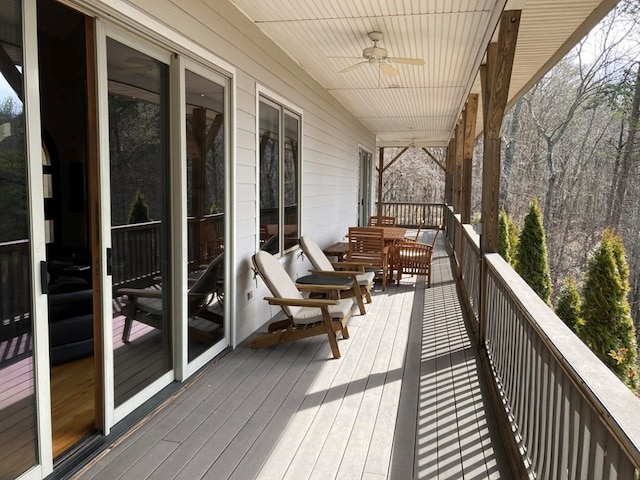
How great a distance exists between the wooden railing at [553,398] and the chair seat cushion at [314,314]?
124cm

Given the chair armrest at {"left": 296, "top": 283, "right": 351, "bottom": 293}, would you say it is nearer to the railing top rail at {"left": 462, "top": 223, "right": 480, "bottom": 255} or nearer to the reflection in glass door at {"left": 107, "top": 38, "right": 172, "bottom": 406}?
the railing top rail at {"left": 462, "top": 223, "right": 480, "bottom": 255}

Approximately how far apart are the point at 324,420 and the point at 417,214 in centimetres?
1600

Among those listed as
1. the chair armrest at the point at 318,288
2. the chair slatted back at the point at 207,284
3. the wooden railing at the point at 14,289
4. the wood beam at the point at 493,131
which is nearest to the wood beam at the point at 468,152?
the wood beam at the point at 493,131

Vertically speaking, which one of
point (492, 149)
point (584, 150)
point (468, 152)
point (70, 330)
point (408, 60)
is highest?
point (584, 150)

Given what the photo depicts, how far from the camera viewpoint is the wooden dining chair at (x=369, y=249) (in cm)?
696

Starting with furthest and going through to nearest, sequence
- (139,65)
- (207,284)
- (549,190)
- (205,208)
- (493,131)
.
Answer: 1. (549,190)
2. (493,131)
3. (207,284)
4. (205,208)
5. (139,65)

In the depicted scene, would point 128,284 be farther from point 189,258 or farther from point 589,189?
point 589,189

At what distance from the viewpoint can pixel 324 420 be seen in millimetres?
3018

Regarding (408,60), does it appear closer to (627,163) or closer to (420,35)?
(420,35)

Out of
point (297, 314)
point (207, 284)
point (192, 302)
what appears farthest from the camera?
point (297, 314)

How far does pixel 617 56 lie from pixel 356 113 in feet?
30.6

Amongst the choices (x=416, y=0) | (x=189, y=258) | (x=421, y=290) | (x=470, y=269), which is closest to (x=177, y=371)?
(x=189, y=258)

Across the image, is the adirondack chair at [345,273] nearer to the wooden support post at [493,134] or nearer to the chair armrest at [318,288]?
the chair armrest at [318,288]

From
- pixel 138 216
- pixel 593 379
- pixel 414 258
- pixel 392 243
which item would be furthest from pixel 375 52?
pixel 593 379
